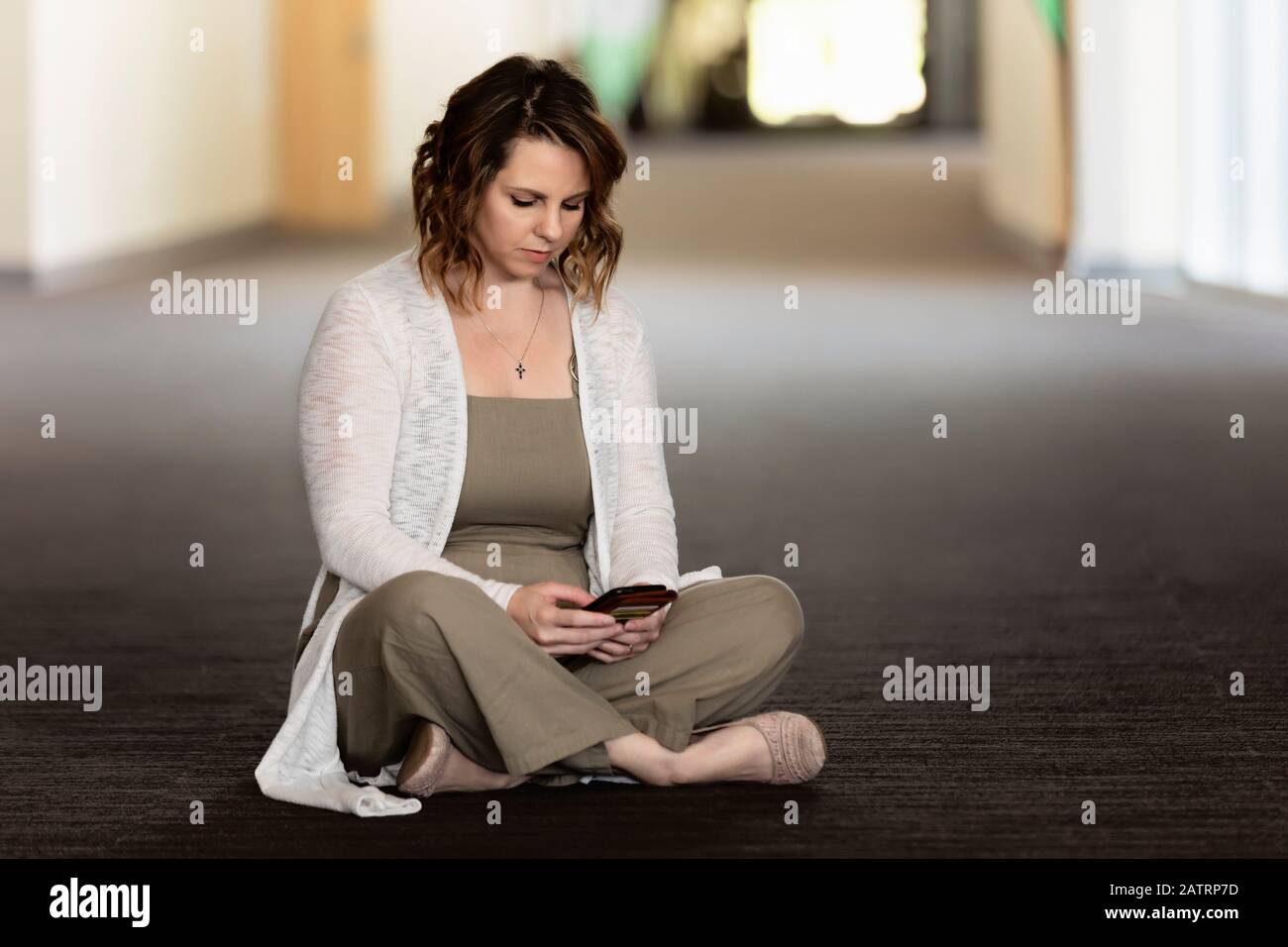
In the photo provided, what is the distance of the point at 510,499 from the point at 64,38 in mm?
7735

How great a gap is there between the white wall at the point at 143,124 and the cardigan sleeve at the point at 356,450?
7.21 meters

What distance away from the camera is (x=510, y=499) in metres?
2.57

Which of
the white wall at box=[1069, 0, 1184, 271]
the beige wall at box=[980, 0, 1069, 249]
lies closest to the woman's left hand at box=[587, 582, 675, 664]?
the white wall at box=[1069, 0, 1184, 271]

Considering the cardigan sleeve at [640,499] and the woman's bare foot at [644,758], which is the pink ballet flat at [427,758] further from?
the cardigan sleeve at [640,499]

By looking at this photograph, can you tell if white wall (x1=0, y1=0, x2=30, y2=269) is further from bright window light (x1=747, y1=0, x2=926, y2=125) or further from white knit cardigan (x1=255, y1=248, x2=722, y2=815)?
bright window light (x1=747, y1=0, x2=926, y2=125)

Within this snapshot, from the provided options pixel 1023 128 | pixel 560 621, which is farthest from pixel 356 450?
pixel 1023 128

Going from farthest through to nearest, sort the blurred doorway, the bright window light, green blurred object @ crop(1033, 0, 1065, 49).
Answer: the bright window light < the blurred doorway < green blurred object @ crop(1033, 0, 1065, 49)

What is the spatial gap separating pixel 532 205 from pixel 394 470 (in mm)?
385

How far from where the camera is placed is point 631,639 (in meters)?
2.42

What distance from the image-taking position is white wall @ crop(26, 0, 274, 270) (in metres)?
9.38

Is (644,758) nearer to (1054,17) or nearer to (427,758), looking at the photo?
(427,758)

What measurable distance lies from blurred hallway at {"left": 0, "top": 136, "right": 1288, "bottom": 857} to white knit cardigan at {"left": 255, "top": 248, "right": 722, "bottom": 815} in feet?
0.36
